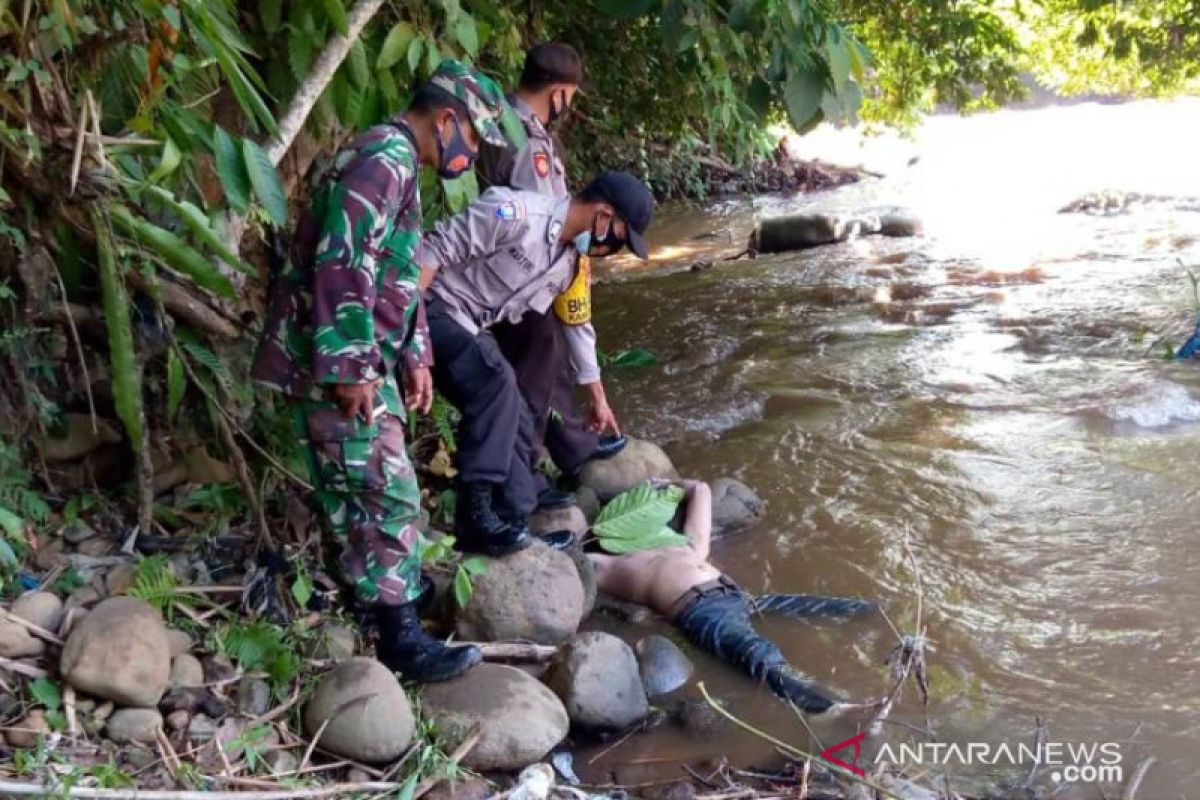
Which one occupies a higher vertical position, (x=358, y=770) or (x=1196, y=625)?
(x=358, y=770)

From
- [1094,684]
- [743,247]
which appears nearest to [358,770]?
[1094,684]

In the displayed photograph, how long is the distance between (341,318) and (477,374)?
2.84 feet

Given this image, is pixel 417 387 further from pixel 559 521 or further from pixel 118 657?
pixel 559 521

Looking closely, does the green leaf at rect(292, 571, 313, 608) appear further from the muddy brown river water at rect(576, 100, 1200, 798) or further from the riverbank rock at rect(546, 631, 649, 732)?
the muddy brown river water at rect(576, 100, 1200, 798)

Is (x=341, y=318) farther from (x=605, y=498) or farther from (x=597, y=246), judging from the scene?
(x=605, y=498)

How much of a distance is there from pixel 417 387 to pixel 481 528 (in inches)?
26.7

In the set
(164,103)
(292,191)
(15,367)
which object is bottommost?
(15,367)

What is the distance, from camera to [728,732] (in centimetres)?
302

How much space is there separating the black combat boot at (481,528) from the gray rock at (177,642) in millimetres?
1011

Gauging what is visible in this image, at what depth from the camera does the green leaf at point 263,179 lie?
2443 mm

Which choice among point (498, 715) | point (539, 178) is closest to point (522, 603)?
point (498, 715)

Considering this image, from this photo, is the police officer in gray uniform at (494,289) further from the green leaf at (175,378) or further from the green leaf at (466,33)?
the green leaf at (175,378)

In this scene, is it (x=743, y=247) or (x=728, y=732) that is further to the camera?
(x=743, y=247)

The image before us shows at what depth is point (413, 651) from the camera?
9.53 feet
